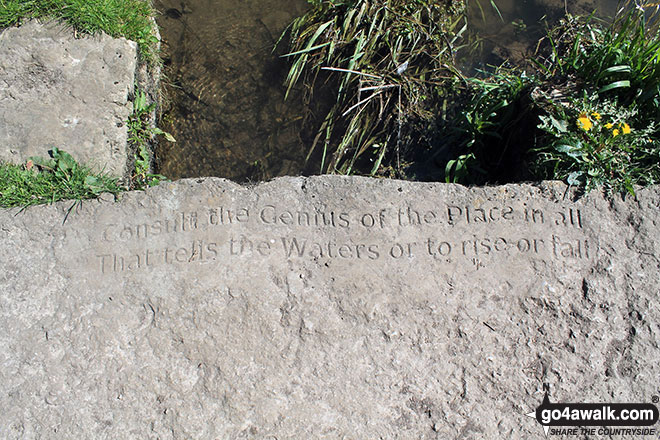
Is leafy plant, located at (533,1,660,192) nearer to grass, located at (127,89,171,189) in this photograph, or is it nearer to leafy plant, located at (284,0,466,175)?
leafy plant, located at (284,0,466,175)

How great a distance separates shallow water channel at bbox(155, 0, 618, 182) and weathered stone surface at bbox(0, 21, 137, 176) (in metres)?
0.44

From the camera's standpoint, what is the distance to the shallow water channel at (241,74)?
10.9 ft

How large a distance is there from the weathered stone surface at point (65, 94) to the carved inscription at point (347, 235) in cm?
49

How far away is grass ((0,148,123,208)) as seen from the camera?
2602 mm

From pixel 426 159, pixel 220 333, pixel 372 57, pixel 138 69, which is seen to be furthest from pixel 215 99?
pixel 220 333

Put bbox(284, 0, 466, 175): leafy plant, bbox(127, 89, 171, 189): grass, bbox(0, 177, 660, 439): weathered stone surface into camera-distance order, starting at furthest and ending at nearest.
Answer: bbox(284, 0, 466, 175): leafy plant → bbox(127, 89, 171, 189): grass → bbox(0, 177, 660, 439): weathered stone surface

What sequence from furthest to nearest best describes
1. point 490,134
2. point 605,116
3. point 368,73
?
point 368,73
point 490,134
point 605,116

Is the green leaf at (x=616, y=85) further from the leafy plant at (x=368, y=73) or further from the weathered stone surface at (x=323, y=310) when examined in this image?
the leafy plant at (x=368, y=73)

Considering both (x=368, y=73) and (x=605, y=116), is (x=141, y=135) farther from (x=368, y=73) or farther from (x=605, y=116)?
(x=605, y=116)

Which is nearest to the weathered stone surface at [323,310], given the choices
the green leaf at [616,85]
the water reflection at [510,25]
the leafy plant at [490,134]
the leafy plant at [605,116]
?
the leafy plant at [605,116]

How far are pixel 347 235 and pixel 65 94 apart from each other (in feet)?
5.45

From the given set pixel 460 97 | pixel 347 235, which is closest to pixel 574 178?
pixel 460 97

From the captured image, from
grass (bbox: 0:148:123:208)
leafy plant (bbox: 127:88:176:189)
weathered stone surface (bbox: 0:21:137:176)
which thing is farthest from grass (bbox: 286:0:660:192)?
grass (bbox: 0:148:123:208)

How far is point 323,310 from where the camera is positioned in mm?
2439
